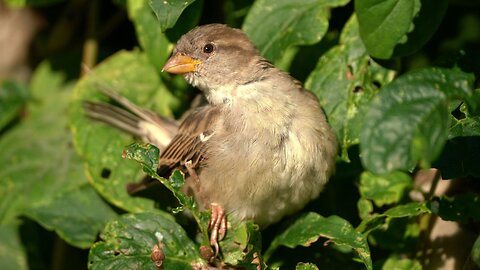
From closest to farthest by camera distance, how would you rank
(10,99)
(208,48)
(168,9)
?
(168,9)
(208,48)
(10,99)

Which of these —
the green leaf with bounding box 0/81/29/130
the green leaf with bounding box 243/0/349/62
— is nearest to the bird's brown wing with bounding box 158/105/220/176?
the green leaf with bounding box 243/0/349/62

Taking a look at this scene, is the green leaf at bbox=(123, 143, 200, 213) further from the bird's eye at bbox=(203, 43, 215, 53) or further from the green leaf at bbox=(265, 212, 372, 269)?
the bird's eye at bbox=(203, 43, 215, 53)

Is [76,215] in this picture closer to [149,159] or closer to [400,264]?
[149,159]

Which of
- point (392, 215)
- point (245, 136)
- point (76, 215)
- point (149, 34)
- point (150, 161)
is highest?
point (149, 34)

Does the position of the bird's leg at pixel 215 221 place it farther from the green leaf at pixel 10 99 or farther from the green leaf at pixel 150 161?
the green leaf at pixel 10 99

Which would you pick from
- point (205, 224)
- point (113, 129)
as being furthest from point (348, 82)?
point (113, 129)

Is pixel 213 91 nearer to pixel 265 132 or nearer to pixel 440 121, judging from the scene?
pixel 265 132

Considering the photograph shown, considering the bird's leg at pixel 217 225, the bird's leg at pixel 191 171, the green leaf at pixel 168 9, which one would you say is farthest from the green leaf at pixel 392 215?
the green leaf at pixel 168 9
